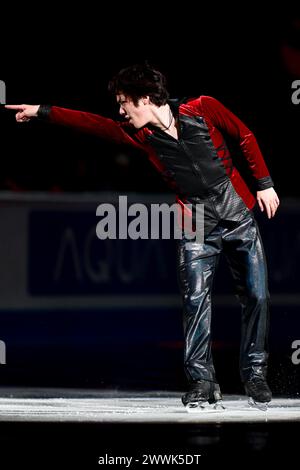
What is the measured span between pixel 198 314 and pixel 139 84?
1247 millimetres

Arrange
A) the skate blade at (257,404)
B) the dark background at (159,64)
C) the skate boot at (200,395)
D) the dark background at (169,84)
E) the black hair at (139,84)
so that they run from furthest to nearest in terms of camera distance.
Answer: the dark background at (159,64)
the dark background at (169,84)
the skate blade at (257,404)
the skate boot at (200,395)
the black hair at (139,84)

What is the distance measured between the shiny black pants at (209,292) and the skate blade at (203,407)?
0.14 meters

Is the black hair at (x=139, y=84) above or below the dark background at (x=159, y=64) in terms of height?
below

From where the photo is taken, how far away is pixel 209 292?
7.05 metres

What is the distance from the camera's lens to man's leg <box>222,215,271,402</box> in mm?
7023

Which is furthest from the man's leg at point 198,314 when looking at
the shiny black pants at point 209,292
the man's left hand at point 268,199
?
the man's left hand at point 268,199

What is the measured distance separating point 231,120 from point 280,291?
18.3 feet

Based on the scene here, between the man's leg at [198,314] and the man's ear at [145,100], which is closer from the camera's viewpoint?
the man's ear at [145,100]

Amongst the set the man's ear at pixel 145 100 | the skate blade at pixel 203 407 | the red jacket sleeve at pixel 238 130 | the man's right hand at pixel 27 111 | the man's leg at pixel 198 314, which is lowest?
the skate blade at pixel 203 407

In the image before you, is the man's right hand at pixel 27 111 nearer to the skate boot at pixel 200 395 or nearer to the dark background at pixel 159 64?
the skate boot at pixel 200 395

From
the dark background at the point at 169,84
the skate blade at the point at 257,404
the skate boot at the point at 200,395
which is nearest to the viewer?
the skate boot at the point at 200,395

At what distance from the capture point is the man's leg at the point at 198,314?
22.9 ft

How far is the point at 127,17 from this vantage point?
15.2 metres

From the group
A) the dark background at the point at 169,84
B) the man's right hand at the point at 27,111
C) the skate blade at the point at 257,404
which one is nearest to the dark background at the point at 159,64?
the dark background at the point at 169,84
